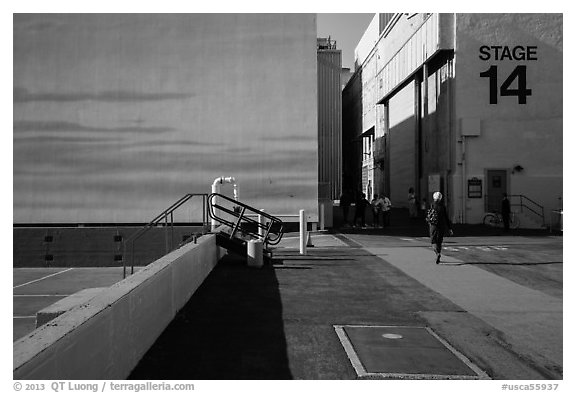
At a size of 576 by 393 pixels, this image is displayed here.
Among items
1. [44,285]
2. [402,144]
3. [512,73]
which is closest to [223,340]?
[44,285]

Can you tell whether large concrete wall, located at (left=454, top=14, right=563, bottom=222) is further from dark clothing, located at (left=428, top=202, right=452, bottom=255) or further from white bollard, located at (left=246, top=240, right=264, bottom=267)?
white bollard, located at (left=246, top=240, right=264, bottom=267)

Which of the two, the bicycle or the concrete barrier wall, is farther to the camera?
the bicycle

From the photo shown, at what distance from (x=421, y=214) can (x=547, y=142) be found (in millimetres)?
7997

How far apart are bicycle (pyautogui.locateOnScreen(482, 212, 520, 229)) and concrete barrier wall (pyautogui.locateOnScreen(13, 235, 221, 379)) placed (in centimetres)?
2133

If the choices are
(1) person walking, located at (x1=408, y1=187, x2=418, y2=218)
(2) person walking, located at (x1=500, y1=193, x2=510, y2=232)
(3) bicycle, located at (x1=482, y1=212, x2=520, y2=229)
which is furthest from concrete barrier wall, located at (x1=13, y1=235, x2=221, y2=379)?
(1) person walking, located at (x1=408, y1=187, x2=418, y2=218)

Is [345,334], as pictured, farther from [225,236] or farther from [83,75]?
[83,75]

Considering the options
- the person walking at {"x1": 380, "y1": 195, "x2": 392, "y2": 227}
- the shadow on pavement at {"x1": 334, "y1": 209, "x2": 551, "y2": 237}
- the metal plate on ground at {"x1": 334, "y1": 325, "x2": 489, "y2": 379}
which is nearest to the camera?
the metal plate on ground at {"x1": 334, "y1": 325, "x2": 489, "y2": 379}

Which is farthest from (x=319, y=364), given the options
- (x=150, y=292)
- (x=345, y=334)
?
(x=150, y=292)

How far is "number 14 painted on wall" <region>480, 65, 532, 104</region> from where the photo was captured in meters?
26.9

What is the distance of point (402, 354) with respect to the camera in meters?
5.75

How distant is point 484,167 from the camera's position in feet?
88.9

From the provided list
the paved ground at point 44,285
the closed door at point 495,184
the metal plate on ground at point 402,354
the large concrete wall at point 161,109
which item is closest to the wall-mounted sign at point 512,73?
the closed door at point 495,184

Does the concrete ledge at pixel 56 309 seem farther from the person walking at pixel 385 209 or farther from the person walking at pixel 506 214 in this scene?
the person walking at pixel 385 209

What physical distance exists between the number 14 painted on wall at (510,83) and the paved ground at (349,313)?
1427cm
